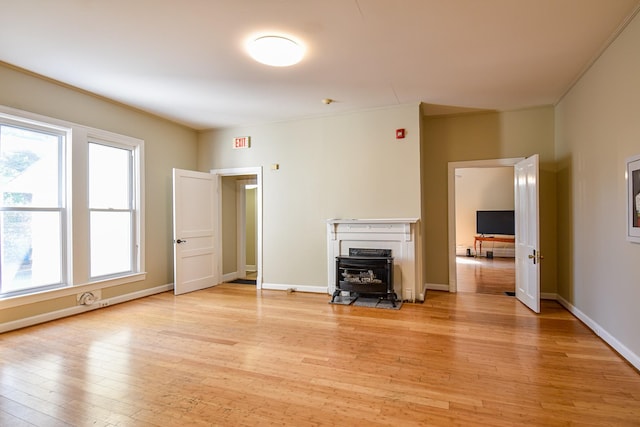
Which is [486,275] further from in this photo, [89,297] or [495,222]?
[89,297]

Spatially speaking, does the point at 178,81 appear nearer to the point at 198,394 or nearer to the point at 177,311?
the point at 177,311

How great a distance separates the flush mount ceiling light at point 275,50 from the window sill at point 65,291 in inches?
140

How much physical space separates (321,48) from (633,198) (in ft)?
9.64

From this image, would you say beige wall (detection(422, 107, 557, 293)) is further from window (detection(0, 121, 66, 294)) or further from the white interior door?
window (detection(0, 121, 66, 294))

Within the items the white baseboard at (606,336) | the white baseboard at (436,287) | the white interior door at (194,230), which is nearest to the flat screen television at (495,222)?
the white baseboard at (436,287)

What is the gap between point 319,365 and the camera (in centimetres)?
265

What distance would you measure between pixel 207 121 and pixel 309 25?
10.9 feet

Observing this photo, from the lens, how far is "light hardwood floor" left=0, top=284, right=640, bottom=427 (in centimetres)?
201

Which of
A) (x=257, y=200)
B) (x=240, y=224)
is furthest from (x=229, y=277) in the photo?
(x=257, y=200)

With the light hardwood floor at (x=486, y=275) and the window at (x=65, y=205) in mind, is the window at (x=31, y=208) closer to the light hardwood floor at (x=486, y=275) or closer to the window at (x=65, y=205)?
the window at (x=65, y=205)

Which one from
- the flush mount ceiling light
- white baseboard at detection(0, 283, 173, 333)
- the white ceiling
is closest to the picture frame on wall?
the white ceiling

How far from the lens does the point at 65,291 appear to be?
12.9 feet

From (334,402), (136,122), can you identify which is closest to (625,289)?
(334,402)

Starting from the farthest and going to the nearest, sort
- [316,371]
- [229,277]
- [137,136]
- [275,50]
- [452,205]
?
[229,277] → [452,205] → [137,136] → [275,50] → [316,371]
